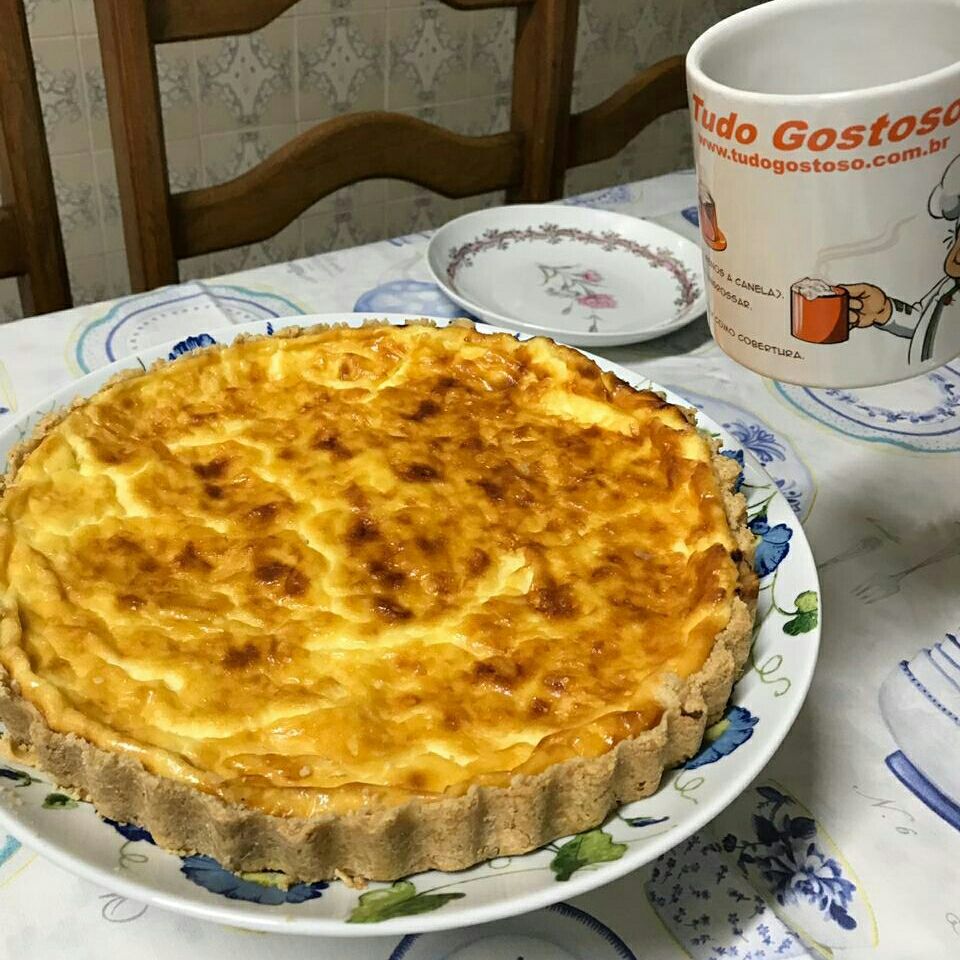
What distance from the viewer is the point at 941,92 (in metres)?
0.79

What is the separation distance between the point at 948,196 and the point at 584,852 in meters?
0.63

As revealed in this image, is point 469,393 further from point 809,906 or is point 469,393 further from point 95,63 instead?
point 95,63

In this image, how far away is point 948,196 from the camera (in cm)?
85

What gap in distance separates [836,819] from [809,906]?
0.11 metres

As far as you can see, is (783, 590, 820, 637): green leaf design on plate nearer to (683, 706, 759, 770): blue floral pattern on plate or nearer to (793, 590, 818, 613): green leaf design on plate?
(793, 590, 818, 613): green leaf design on plate

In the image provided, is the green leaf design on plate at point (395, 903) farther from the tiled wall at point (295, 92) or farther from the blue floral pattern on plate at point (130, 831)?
the tiled wall at point (295, 92)

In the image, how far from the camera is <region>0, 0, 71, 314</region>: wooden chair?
78.5 inches

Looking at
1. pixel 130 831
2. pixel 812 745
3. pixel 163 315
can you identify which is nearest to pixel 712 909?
pixel 812 745

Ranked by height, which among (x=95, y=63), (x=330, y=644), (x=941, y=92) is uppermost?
(x=941, y=92)

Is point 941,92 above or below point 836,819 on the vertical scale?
above

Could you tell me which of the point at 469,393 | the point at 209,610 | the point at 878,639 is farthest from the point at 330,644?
the point at 878,639

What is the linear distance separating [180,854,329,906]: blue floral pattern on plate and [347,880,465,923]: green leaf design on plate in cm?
4

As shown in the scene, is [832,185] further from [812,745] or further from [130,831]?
[130,831]

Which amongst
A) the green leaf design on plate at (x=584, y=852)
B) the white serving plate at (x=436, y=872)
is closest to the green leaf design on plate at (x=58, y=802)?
the white serving plate at (x=436, y=872)
